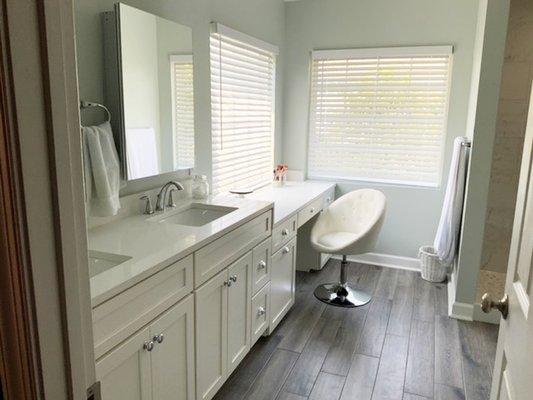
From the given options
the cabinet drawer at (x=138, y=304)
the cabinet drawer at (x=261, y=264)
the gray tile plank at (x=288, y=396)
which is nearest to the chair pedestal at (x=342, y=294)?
the cabinet drawer at (x=261, y=264)

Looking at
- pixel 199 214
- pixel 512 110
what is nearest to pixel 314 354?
pixel 199 214

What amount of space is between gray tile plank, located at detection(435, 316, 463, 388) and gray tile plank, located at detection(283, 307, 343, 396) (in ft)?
2.20

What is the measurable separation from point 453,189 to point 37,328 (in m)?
3.25

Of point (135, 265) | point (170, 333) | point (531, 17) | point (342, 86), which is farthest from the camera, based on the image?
point (342, 86)

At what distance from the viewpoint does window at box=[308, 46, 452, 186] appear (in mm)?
3928

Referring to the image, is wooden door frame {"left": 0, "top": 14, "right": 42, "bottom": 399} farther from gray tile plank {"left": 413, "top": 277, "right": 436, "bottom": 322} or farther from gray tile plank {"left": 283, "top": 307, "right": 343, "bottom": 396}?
gray tile plank {"left": 413, "top": 277, "right": 436, "bottom": 322}

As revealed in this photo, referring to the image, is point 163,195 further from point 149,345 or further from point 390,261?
point 390,261

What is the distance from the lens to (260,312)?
8.61ft

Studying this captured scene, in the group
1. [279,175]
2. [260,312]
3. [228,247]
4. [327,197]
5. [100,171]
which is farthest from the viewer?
[279,175]

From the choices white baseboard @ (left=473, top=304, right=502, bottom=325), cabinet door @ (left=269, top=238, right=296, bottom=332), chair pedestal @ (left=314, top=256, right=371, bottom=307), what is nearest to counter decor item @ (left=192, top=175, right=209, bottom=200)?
cabinet door @ (left=269, top=238, right=296, bottom=332)

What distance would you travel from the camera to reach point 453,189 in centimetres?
331

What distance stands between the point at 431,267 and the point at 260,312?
1.98 meters

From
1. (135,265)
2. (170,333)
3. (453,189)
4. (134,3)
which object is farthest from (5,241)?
(453,189)

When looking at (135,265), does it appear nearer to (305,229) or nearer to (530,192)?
(530,192)
